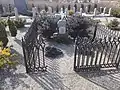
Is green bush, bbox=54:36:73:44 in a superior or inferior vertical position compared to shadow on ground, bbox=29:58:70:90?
superior

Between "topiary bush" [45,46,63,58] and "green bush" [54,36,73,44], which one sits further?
"green bush" [54,36,73,44]

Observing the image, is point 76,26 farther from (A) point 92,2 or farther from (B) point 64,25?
(A) point 92,2

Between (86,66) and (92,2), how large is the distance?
16318 mm

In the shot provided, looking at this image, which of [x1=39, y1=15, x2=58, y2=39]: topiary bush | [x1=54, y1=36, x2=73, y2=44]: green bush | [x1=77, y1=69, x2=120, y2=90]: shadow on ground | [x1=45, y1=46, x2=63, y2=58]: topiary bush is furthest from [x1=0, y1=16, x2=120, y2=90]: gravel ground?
[x1=39, y1=15, x2=58, y2=39]: topiary bush

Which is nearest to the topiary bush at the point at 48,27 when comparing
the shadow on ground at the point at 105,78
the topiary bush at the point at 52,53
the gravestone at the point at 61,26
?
the gravestone at the point at 61,26

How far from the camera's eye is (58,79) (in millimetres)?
5016

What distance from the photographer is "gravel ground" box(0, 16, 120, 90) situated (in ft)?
15.3

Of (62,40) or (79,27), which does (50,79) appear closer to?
(62,40)

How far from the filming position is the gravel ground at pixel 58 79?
15.3ft

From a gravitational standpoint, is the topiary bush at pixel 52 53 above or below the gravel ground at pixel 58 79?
above

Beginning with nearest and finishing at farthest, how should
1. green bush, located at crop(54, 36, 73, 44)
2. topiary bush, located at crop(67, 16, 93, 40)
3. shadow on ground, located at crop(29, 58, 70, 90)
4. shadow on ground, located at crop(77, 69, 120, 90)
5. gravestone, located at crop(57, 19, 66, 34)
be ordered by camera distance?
shadow on ground, located at crop(29, 58, 70, 90), shadow on ground, located at crop(77, 69, 120, 90), gravestone, located at crop(57, 19, 66, 34), green bush, located at crop(54, 36, 73, 44), topiary bush, located at crop(67, 16, 93, 40)

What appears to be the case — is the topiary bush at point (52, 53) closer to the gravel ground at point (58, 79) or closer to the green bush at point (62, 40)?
the gravel ground at point (58, 79)

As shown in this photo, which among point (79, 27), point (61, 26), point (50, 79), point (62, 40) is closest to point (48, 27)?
point (61, 26)

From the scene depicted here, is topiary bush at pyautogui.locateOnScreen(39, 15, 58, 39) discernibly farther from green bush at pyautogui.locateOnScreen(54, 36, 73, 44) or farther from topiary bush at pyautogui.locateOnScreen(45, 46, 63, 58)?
topiary bush at pyautogui.locateOnScreen(45, 46, 63, 58)
